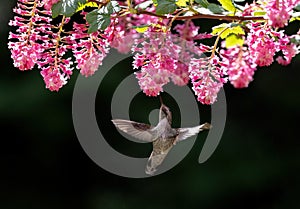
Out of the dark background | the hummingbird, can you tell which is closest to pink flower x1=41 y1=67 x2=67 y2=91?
the hummingbird

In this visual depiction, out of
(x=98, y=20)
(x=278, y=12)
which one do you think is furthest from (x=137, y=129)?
(x=278, y=12)

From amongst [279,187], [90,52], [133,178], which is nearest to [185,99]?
[90,52]

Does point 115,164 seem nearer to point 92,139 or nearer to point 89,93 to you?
point 92,139

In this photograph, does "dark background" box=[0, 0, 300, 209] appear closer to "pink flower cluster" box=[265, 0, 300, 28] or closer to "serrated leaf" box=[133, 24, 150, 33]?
"serrated leaf" box=[133, 24, 150, 33]

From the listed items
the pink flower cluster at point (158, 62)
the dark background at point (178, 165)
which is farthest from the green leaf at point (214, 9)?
the dark background at point (178, 165)

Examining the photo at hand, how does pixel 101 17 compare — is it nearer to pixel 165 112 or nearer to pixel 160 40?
pixel 160 40
